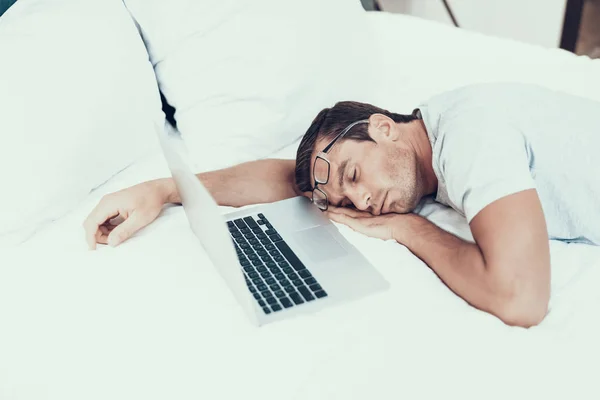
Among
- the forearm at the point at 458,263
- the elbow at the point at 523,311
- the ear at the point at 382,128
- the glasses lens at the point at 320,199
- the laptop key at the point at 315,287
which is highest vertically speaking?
the ear at the point at 382,128

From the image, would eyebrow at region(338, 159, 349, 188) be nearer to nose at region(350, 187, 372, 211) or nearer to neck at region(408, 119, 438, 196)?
nose at region(350, 187, 372, 211)

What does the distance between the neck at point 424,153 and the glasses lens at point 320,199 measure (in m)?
0.20

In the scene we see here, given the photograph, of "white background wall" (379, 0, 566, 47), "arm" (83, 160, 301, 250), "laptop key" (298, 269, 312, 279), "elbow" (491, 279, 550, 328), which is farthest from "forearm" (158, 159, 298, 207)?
"white background wall" (379, 0, 566, 47)

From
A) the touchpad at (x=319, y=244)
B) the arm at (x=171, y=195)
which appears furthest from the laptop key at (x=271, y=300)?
the arm at (x=171, y=195)

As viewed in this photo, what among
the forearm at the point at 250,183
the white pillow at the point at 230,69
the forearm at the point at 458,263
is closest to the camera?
the forearm at the point at 458,263

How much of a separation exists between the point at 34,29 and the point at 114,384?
77 centimetres

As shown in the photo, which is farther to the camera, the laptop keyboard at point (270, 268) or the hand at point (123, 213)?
the hand at point (123, 213)

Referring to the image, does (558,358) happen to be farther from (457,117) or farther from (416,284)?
(457,117)

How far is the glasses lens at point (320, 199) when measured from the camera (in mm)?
1173

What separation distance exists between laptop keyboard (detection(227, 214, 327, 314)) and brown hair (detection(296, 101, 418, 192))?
144 mm

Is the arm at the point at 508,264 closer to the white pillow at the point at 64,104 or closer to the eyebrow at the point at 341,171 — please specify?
the eyebrow at the point at 341,171

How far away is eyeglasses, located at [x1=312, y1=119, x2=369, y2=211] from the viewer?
1150mm

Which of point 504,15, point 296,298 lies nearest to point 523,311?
point 296,298

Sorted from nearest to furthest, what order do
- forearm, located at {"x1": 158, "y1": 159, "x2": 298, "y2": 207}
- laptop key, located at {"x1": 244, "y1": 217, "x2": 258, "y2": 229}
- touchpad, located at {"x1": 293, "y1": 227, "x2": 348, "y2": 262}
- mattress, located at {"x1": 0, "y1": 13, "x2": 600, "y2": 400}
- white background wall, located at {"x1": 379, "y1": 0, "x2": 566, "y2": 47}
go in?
mattress, located at {"x1": 0, "y1": 13, "x2": 600, "y2": 400}
touchpad, located at {"x1": 293, "y1": 227, "x2": 348, "y2": 262}
laptop key, located at {"x1": 244, "y1": 217, "x2": 258, "y2": 229}
forearm, located at {"x1": 158, "y1": 159, "x2": 298, "y2": 207}
white background wall, located at {"x1": 379, "y1": 0, "x2": 566, "y2": 47}
